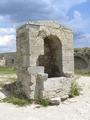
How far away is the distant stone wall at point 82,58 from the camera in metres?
25.0

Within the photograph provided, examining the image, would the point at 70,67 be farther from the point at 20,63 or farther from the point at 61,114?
Answer: the point at 61,114

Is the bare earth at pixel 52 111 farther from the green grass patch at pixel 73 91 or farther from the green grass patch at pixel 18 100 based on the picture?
the green grass patch at pixel 73 91

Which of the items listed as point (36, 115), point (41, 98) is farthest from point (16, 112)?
point (41, 98)

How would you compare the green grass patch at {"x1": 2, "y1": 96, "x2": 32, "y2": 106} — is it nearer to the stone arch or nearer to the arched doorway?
the arched doorway

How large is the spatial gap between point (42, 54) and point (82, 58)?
A: 15.9 metres

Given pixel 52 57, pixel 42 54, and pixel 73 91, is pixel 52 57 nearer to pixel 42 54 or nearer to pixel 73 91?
pixel 42 54

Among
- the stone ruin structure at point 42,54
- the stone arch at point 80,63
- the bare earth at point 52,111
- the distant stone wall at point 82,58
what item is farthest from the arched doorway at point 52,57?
the stone arch at point 80,63

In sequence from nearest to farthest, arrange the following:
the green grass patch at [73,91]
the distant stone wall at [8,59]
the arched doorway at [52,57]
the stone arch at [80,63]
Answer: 1. the green grass patch at [73,91]
2. the arched doorway at [52,57]
3. the stone arch at [80,63]
4. the distant stone wall at [8,59]

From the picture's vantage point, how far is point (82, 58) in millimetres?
25297

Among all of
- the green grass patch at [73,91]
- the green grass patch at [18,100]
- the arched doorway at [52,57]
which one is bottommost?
the green grass patch at [18,100]

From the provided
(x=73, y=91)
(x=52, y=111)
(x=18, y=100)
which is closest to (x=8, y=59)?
(x=73, y=91)

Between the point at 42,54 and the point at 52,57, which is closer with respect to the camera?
the point at 42,54

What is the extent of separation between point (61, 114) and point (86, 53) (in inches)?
698

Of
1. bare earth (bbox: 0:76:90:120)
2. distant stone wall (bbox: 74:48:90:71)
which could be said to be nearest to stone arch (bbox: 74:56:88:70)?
distant stone wall (bbox: 74:48:90:71)
